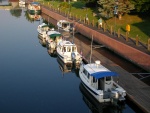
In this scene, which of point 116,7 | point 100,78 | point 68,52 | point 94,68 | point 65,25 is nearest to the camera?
point 100,78

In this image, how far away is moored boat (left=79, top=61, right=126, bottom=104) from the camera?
2477cm

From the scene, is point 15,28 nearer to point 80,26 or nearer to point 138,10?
point 80,26

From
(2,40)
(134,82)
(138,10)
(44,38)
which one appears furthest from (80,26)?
(134,82)

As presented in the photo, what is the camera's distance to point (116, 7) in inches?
1955

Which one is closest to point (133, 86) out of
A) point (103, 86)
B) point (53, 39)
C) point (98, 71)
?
point (103, 86)

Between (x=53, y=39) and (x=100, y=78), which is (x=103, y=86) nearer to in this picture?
(x=100, y=78)

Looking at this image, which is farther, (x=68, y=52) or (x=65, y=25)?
(x=65, y=25)

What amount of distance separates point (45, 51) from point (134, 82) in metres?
22.3

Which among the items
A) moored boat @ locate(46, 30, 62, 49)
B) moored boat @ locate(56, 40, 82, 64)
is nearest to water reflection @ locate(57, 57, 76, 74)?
moored boat @ locate(56, 40, 82, 64)

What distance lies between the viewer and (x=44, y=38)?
54.9m

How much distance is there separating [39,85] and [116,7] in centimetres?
2409

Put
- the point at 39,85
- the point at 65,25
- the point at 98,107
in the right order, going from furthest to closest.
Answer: the point at 65,25
the point at 39,85
the point at 98,107

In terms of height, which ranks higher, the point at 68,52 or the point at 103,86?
the point at 68,52

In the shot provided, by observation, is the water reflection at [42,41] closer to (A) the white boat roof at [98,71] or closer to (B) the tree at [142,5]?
(B) the tree at [142,5]
